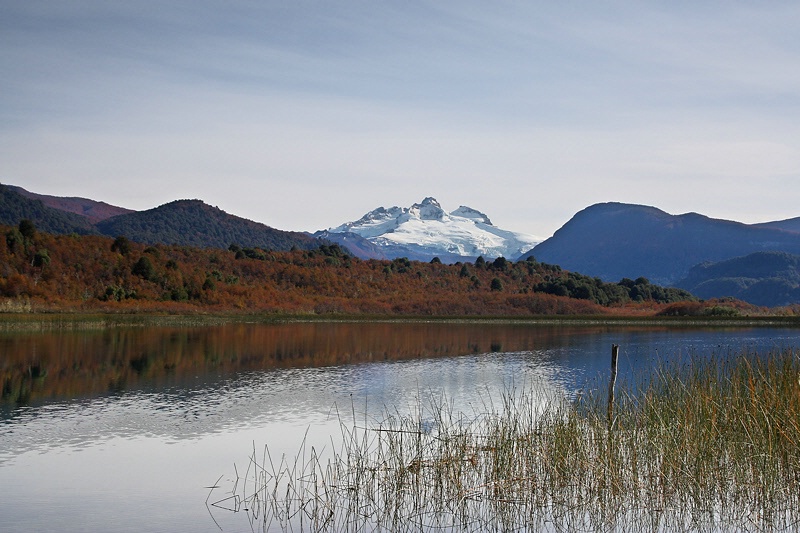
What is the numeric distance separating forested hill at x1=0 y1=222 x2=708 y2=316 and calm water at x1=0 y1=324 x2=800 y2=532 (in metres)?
28.2

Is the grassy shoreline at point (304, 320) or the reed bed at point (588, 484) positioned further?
the grassy shoreline at point (304, 320)

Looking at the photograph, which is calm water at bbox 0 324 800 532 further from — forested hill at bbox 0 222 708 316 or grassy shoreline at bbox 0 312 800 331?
forested hill at bbox 0 222 708 316

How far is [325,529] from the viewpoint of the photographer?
12906mm

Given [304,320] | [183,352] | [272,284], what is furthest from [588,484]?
[272,284]

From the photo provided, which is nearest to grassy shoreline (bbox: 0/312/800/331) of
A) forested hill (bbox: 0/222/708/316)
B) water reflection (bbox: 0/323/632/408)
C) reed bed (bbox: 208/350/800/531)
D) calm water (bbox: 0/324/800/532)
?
forested hill (bbox: 0/222/708/316)

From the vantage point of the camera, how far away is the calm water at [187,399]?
1480cm

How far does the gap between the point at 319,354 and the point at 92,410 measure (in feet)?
69.1

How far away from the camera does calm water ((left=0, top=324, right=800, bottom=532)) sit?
1480 centimetres

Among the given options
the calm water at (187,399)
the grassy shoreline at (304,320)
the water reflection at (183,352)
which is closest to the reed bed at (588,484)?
the calm water at (187,399)

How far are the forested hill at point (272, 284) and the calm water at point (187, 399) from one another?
28.2m

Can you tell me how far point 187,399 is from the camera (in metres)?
27.1

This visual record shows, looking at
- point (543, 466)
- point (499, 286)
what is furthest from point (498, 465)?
point (499, 286)

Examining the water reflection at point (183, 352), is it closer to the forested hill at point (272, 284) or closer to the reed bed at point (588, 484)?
the reed bed at point (588, 484)

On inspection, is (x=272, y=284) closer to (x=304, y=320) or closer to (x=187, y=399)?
(x=304, y=320)
